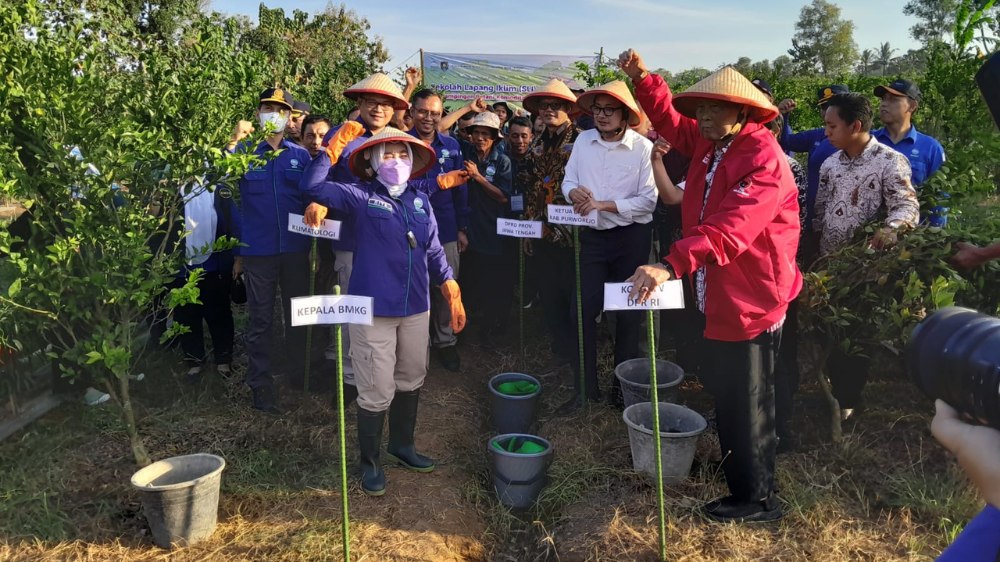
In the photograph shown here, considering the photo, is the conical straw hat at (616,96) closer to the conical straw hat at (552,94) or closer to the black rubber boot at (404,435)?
the conical straw hat at (552,94)

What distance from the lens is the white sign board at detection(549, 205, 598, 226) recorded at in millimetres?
4363

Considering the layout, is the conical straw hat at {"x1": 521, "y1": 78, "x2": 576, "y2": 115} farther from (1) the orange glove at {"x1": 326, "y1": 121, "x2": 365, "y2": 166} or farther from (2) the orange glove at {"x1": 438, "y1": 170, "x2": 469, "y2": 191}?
(1) the orange glove at {"x1": 326, "y1": 121, "x2": 365, "y2": 166}

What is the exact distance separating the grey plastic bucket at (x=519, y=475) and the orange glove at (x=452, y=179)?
2.07 meters

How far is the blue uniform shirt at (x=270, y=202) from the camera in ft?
14.4

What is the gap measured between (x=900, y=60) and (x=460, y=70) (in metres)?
57.6

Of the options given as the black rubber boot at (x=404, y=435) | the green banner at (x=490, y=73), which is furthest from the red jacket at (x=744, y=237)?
the green banner at (x=490, y=73)

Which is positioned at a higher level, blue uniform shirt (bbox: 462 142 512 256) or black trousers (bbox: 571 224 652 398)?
blue uniform shirt (bbox: 462 142 512 256)

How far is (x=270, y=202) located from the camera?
444 cm

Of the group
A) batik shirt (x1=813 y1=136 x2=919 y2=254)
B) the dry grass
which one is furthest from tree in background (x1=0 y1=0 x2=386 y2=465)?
batik shirt (x1=813 y1=136 x2=919 y2=254)

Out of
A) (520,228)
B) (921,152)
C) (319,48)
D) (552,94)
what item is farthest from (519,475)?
(319,48)

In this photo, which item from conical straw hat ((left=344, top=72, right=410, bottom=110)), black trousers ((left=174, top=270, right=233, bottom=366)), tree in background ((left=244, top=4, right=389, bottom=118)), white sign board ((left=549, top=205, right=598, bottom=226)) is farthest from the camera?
tree in background ((left=244, top=4, right=389, bottom=118))

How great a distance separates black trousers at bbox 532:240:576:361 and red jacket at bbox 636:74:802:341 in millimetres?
2117

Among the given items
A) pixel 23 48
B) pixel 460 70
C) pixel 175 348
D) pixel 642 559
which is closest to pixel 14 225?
pixel 23 48

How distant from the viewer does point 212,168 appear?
3.59 m
